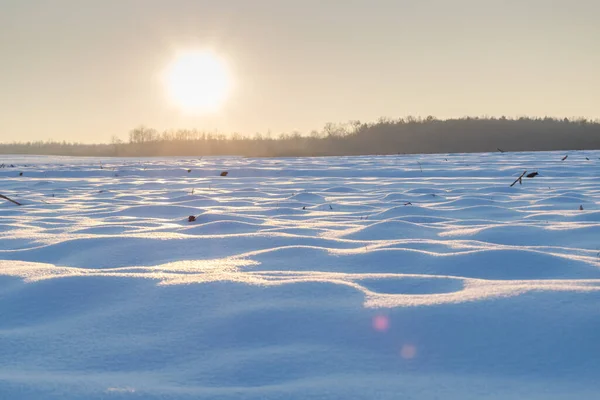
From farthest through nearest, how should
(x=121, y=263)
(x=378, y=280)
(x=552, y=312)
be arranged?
1. (x=121, y=263)
2. (x=378, y=280)
3. (x=552, y=312)

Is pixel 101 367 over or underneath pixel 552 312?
underneath

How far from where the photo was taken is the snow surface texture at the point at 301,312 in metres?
1.25

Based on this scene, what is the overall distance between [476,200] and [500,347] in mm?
3804

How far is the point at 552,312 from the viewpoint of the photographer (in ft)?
5.07

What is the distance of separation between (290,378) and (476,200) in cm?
414

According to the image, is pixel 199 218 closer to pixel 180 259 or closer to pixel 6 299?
pixel 180 259

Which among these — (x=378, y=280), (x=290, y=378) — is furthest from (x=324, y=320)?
(x=378, y=280)

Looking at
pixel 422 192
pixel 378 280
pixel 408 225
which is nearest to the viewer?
pixel 378 280

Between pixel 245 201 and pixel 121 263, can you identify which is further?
pixel 245 201

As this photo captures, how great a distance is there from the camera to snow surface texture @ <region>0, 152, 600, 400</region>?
4.10 ft

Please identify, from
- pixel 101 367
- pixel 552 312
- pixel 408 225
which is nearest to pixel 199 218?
pixel 408 225

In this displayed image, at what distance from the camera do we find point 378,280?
6.74ft

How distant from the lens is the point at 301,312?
65.9 inches

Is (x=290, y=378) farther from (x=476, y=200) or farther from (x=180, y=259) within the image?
(x=476, y=200)
